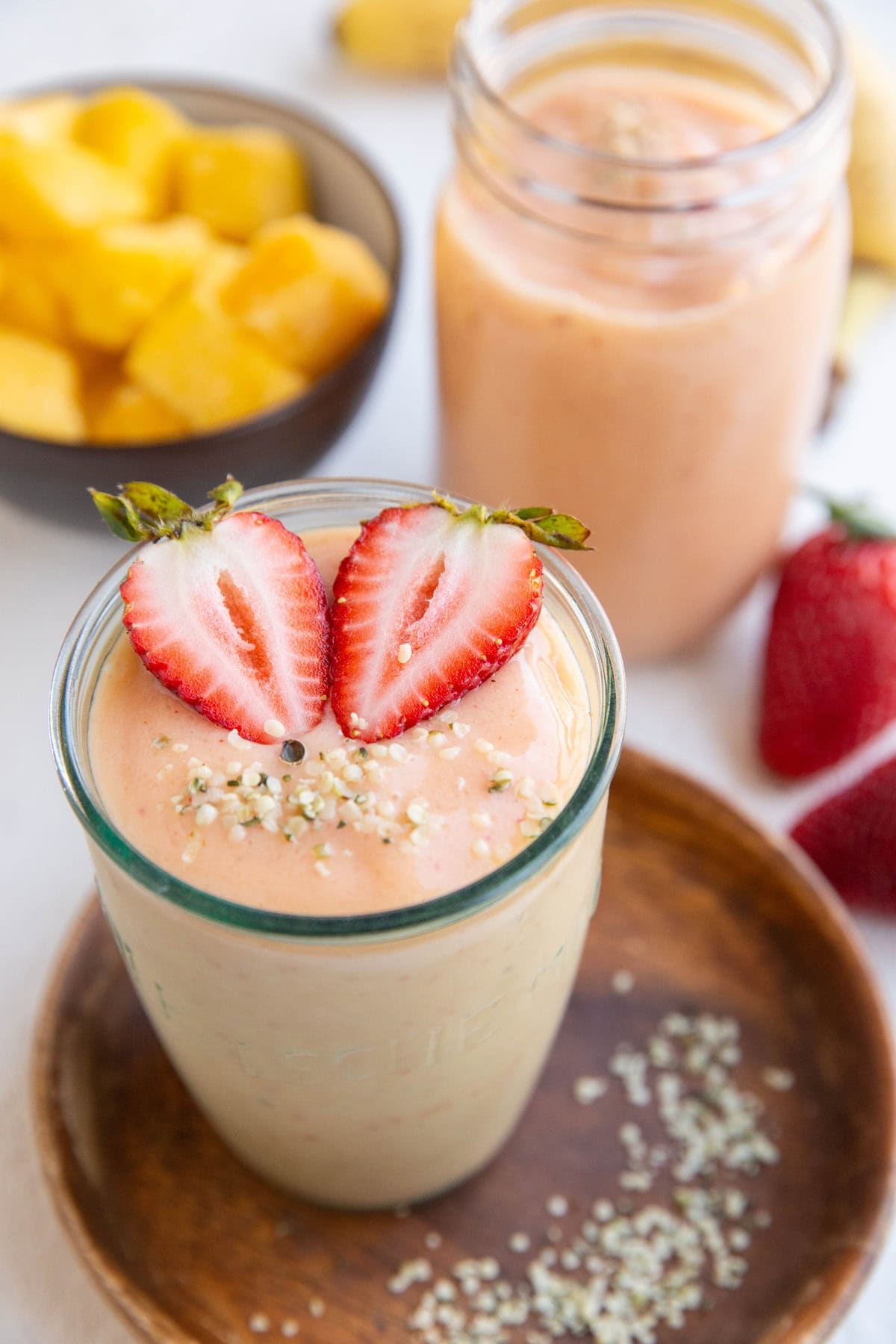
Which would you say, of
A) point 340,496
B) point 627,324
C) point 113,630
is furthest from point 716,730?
point 113,630

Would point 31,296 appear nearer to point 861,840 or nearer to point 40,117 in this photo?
point 40,117

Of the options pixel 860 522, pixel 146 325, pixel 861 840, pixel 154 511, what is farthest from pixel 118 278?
pixel 861 840

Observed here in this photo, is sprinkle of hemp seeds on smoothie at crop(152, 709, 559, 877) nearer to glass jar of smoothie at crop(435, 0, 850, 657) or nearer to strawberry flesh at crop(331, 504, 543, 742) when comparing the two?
strawberry flesh at crop(331, 504, 543, 742)

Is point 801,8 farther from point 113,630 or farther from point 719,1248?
point 719,1248

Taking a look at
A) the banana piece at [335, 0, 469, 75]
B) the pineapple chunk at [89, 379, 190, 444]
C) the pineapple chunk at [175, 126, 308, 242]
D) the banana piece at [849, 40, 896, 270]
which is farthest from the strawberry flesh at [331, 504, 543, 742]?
the banana piece at [335, 0, 469, 75]

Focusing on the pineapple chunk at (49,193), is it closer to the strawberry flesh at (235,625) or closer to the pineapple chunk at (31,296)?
the pineapple chunk at (31,296)

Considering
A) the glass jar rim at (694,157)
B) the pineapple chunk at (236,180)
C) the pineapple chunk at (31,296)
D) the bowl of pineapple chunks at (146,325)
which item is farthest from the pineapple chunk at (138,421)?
the glass jar rim at (694,157)
